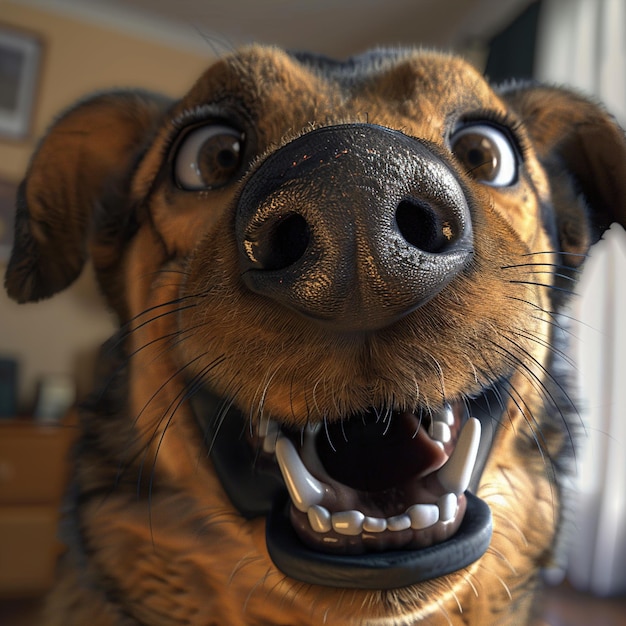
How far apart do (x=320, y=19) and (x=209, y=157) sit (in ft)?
10.5

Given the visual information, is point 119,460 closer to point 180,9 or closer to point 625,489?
point 625,489

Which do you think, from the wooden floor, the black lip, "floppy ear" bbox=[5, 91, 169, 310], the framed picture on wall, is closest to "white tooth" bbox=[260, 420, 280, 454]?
the black lip

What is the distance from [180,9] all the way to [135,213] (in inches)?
135

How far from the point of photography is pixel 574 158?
1.05 metres

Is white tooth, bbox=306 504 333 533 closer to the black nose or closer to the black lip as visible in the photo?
the black lip

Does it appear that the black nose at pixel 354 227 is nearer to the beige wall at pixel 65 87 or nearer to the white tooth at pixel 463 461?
the white tooth at pixel 463 461

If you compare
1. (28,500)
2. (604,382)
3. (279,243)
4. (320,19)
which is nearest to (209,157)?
(279,243)

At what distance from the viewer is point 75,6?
3.83 meters

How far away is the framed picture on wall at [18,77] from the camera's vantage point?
3697 mm

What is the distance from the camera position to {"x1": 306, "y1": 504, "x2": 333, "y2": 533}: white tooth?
586 mm

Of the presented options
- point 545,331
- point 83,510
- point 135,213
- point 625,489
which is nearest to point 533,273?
point 545,331

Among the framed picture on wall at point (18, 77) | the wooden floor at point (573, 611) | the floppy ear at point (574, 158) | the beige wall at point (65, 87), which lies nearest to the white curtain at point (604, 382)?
the wooden floor at point (573, 611)

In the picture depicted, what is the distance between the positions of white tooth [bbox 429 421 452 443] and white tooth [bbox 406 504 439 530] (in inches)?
4.7

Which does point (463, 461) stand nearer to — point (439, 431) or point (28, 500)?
point (439, 431)
